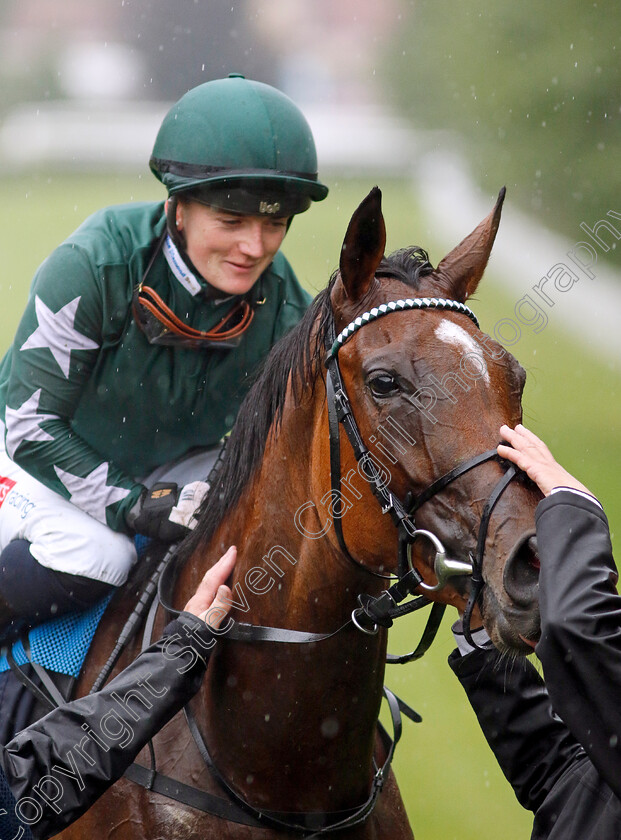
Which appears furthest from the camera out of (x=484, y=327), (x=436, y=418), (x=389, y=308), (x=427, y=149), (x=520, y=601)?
(x=427, y=149)

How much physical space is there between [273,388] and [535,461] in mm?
697

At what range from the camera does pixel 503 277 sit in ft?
56.2

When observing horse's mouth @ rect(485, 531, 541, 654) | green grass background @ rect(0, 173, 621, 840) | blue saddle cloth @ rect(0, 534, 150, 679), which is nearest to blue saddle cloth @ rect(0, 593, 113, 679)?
blue saddle cloth @ rect(0, 534, 150, 679)

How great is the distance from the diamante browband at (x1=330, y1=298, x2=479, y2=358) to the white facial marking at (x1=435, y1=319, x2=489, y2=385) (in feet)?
0.23

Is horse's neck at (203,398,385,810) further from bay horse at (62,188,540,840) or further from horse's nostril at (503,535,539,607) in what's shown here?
horse's nostril at (503,535,539,607)

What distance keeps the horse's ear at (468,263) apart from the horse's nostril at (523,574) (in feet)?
2.14

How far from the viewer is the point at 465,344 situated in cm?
182

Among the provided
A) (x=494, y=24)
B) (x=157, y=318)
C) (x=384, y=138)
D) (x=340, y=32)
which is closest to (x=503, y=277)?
(x=494, y=24)

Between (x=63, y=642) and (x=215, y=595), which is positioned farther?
(x=63, y=642)

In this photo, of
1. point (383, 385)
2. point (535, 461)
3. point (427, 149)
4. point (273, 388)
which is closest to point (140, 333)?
point (273, 388)

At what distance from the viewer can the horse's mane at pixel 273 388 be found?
2.05m

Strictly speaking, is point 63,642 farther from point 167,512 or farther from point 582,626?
point 582,626

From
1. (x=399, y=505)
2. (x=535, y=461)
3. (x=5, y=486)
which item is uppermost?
(x=535, y=461)

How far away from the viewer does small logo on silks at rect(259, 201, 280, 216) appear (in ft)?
8.59
